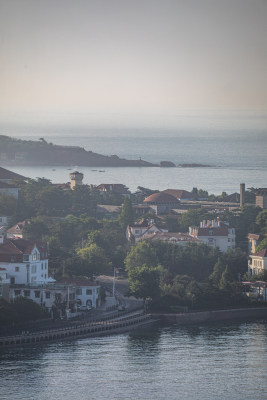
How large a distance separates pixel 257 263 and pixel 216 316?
9117 mm

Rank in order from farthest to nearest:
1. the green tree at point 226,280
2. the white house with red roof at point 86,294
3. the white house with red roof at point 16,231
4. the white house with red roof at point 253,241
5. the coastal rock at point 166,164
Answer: the coastal rock at point 166,164 → the white house with red roof at point 253,241 → the white house with red roof at point 16,231 → the green tree at point 226,280 → the white house with red roof at point 86,294

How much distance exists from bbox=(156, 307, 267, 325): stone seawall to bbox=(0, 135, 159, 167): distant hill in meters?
99.9

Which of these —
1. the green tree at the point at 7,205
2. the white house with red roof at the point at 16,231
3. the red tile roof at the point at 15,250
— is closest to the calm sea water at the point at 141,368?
the red tile roof at the point at 15,250

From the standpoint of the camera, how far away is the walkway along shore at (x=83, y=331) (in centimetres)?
4484

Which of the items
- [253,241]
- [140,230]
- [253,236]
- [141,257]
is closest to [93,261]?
[141,257]

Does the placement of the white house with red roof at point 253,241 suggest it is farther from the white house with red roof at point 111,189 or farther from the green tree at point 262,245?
the white house with red roof at point 111,189

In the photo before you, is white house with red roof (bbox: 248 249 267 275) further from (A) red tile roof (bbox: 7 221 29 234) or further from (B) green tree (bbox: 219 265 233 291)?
(A) red tile roof (bbox: 7 221 29 234)

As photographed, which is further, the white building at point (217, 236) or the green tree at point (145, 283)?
the white building at point (217, 236)

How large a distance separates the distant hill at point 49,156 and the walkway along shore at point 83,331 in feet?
339

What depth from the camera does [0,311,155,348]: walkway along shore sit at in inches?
1766

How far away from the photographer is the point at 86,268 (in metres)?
57.4

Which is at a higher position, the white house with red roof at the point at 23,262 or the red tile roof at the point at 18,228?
the red tile roof at the point at 18,228

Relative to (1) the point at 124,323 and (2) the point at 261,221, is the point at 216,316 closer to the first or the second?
(1) the point at 124,323

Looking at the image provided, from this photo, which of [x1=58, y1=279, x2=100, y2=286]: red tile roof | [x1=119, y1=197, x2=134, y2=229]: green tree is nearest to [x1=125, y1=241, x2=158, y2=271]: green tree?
[x1=58, y1=279, x2=100, y2=286]: red tile roof
